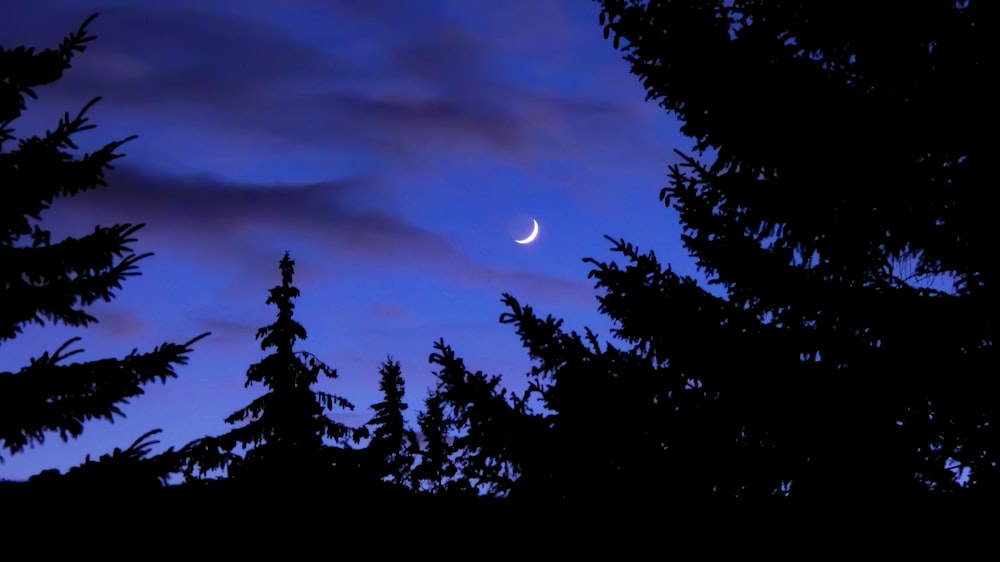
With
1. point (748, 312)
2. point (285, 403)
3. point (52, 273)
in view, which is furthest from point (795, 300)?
point (285, 403)

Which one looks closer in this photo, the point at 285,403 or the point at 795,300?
the point at 795,300

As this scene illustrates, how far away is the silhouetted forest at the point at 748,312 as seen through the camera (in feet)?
18.9

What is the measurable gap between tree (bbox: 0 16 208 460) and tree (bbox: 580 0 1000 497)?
17.0ft

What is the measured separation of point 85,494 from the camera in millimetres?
5480

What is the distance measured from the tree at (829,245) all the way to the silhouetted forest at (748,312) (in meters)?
0.02

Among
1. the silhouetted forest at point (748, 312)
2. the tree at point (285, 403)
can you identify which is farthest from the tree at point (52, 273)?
the tree at point (285, 403)

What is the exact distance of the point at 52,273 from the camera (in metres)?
7.86

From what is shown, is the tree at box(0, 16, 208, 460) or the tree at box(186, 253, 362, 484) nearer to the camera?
the tree at box(0, 16, 208, 460)

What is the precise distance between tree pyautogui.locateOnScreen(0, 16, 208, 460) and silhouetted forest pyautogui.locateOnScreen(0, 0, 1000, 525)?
2cm

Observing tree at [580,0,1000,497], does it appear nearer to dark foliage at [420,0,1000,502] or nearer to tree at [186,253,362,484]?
dark foliage at [420,0,1000,502]

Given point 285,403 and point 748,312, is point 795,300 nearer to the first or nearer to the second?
point 748,312

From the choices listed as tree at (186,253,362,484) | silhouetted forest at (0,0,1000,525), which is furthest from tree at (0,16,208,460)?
tree at (186,253,362,484)

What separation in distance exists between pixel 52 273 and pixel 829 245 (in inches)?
328

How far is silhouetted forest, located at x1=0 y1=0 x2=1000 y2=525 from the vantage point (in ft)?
18.9
